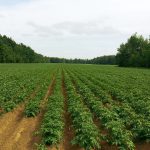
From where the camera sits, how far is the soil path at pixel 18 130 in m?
9.85

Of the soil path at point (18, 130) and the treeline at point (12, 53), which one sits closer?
the soil path at point (18, 130)

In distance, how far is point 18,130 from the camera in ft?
37.7

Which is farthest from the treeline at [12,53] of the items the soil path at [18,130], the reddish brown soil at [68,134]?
the reddish brown soil at [68,134]

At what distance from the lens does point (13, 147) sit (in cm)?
965

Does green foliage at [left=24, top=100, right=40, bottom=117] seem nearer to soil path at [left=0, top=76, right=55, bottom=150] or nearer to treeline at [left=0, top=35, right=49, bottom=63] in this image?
soil path at [left=0, top=76, right=55, bottom=150]

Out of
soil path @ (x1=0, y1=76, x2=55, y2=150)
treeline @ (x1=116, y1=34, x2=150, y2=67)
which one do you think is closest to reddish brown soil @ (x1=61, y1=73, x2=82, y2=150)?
soil path @ (x1=0, y1=76, x2=55, y2=150)

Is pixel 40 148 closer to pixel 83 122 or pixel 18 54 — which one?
pixel 83 122

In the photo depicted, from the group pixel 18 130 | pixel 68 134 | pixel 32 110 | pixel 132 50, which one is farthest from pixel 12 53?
pixel 68 134

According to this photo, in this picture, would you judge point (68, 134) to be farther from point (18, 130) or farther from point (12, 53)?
point (12, 53)

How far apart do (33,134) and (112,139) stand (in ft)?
10.1

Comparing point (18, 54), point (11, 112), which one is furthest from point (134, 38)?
point (11, 112)

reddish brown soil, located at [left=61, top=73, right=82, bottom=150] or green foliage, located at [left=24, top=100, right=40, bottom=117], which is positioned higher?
→ green foliage, located at [left=24, top=100, right=40, bottom=117]

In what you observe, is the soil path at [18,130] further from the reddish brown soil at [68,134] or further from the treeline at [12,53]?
the treeline at [12,53]

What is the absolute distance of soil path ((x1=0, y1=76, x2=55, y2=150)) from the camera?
9852mm
